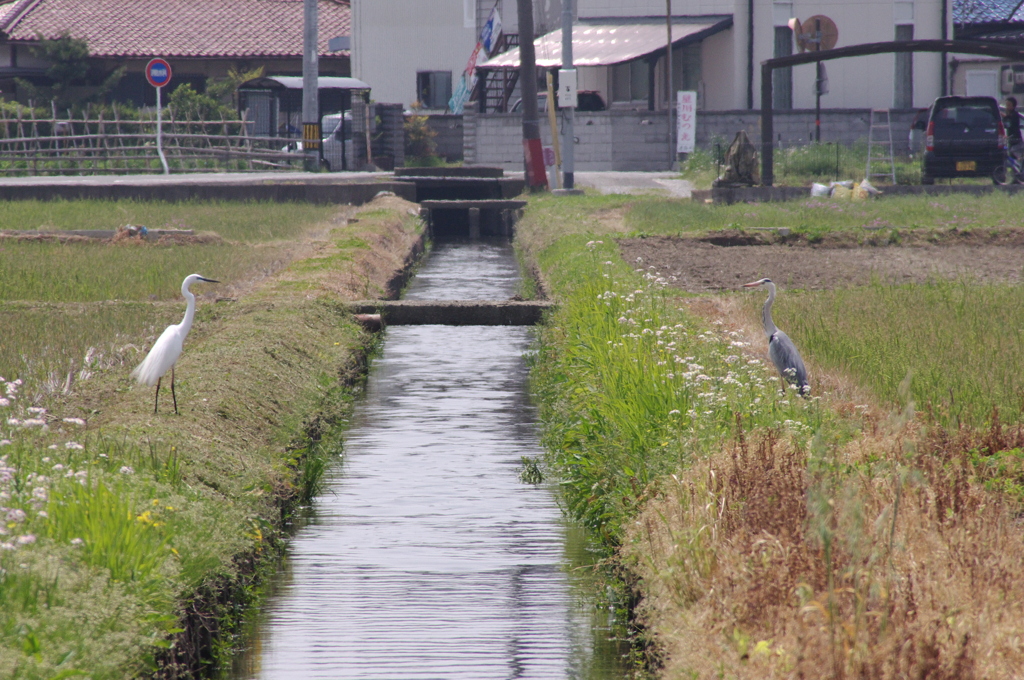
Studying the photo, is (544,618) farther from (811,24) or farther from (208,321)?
(811,24)

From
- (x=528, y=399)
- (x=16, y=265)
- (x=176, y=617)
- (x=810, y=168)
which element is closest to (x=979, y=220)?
(x=810, y=168)

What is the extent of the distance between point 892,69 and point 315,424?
28904 millimetres

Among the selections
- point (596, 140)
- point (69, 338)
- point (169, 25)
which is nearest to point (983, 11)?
point (596, 140)

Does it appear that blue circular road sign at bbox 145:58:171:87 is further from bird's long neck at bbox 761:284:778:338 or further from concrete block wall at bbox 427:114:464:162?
bird's long neck at bbox 761:284:778:338

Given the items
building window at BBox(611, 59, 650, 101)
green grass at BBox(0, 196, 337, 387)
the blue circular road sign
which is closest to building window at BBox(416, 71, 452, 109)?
building window at BBox(611, 59, 650, 101)

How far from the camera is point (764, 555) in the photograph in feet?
14.7

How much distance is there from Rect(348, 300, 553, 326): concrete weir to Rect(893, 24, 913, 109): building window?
80.1 ft

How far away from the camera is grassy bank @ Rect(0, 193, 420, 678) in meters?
4.11

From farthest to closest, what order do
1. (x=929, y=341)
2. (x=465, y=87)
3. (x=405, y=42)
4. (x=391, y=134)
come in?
(x=405, y=42), (x=465, y=87), (x=391, y=134), (x=929, y=341)

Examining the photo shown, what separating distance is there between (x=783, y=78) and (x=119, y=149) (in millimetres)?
16677

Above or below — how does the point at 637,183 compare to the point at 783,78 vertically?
below

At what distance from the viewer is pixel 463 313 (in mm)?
12359

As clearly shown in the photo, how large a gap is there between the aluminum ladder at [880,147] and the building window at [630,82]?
6.33m

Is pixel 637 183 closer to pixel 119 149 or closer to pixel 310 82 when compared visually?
pixel 310 82
